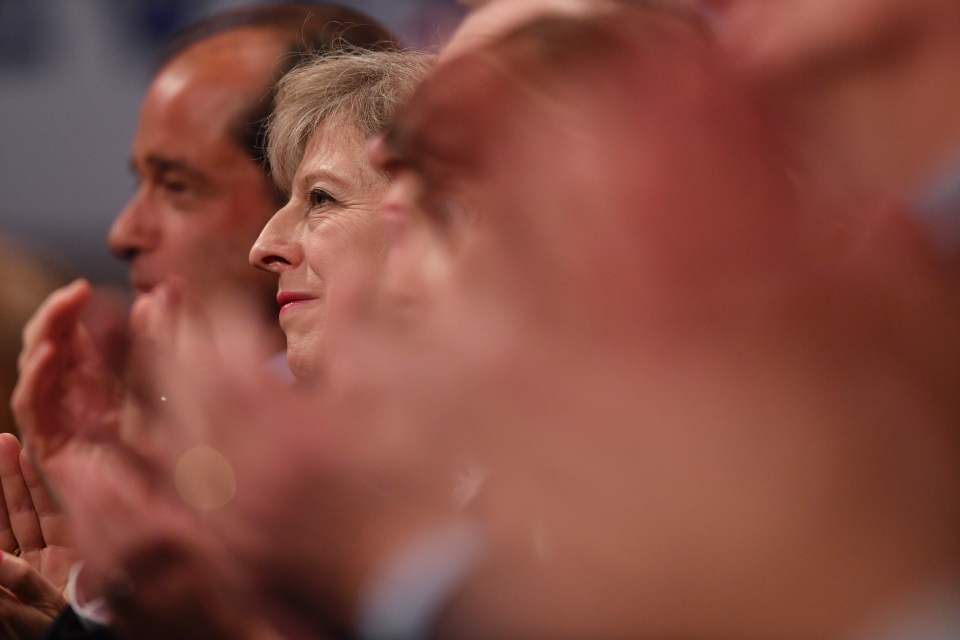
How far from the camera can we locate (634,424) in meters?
0.49

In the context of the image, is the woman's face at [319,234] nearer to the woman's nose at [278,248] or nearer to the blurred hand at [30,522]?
the woman's nose at [278,248]

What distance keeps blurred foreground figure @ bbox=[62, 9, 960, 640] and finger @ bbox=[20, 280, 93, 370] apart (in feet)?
2.01

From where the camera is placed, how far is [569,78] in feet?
1.72

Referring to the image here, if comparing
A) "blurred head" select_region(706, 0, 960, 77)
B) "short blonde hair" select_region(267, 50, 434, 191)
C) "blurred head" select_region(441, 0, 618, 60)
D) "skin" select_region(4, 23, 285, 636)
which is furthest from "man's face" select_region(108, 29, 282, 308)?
"blurred head" select_region(706, 0, 960, 77)

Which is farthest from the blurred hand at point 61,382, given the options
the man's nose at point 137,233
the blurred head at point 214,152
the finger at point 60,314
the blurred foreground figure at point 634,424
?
the blurred foreground figure at point 634,424

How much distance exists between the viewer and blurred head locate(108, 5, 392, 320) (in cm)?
139

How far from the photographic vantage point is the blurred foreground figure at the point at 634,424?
19.2 inches

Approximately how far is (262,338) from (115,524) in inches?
3.9

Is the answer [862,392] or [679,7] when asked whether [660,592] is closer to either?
[862,392]

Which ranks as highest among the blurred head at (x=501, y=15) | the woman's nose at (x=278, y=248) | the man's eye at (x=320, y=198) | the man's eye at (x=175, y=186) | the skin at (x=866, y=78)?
the skin at (x=866, y=78)

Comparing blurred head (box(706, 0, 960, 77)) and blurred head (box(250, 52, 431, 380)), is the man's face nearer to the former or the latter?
blurred head (box(250, 52, 431, 380))

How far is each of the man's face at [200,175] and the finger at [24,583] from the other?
444 millimetres

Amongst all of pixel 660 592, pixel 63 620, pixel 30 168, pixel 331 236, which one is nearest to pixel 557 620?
pixel 660 592

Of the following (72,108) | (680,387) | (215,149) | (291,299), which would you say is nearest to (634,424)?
(680,387)
